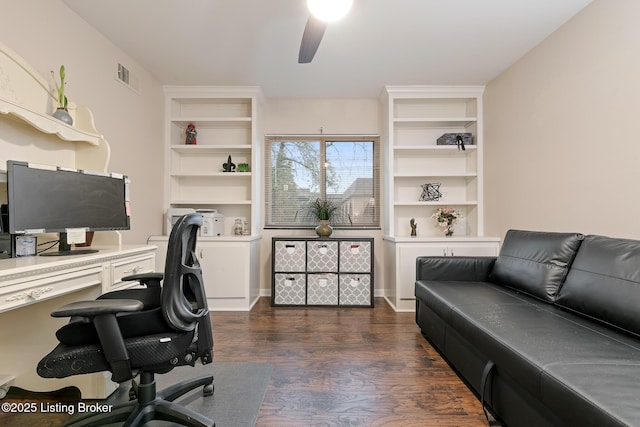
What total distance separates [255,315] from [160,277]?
68.0 inches

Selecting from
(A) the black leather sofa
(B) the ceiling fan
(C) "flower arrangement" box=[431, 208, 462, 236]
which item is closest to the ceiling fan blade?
(B) the ceiling fan

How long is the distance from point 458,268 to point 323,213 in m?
1.69

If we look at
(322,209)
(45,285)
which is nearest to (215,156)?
(322,209)

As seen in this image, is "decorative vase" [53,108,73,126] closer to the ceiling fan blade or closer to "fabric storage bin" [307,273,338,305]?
the ceiling fan blade

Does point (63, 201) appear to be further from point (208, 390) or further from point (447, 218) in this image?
point (447, 218)

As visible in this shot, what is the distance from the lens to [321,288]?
3.58 meters

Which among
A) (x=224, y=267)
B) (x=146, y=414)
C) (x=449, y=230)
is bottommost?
(x=146, y=414)

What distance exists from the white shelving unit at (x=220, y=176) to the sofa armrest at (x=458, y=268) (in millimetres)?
1891

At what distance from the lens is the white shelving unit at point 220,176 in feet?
11.1

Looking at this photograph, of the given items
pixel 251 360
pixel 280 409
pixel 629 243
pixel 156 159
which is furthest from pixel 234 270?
pixel 629 243

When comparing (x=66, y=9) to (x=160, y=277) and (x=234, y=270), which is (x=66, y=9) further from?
(x=234, y=270)

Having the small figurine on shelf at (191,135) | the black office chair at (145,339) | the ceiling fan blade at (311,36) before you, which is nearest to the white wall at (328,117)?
the small figurine on shelf at (191,135)

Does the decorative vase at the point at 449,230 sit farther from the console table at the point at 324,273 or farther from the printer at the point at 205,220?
the printer at the point at 205,220

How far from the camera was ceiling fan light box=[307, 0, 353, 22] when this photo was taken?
65.1 inches
